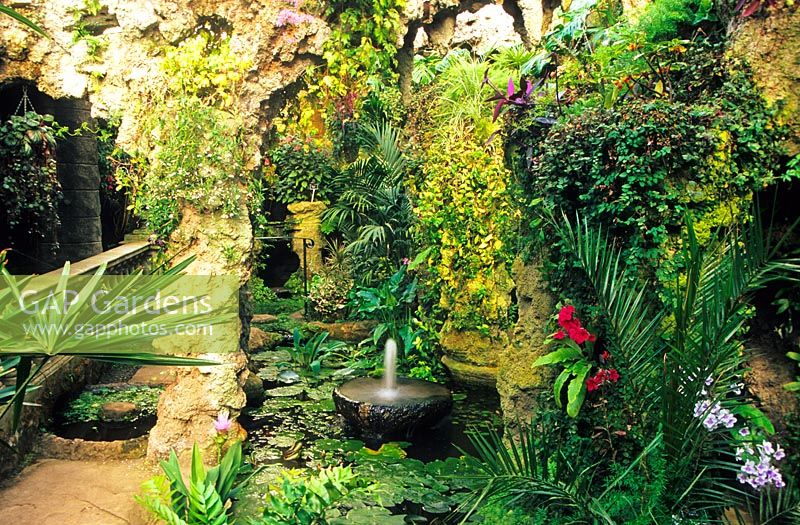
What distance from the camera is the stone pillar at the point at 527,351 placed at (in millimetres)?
4711

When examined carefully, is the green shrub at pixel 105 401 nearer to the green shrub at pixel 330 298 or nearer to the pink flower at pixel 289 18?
the green shrub at pixel 330 298

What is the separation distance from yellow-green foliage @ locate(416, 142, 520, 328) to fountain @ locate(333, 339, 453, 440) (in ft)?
4.80

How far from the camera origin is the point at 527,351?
482 centimetres

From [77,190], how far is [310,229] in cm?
460

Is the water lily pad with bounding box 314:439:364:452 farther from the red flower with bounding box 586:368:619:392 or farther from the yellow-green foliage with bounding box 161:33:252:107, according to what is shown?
the yellow-green foliage with bounding box 161:33:252:107

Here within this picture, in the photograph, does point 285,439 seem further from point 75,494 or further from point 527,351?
point 527,351

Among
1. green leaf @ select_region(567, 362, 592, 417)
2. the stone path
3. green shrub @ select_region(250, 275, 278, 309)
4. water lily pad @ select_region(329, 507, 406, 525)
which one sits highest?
green shrub @ select_region(250, 275, 278, 309)

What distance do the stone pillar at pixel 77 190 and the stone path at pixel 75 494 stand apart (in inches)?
178

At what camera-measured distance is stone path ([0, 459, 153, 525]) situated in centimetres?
414

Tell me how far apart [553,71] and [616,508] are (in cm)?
363

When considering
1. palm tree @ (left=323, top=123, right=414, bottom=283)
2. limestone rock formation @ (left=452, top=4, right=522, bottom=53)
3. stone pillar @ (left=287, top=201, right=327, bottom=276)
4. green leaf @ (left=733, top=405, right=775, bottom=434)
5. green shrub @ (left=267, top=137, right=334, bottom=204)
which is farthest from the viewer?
stone pillar @ (left=287, top=201, right=327, bottom=276)

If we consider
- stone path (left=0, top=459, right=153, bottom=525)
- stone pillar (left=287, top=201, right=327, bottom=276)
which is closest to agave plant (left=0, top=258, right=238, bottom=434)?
stone path (left=0, top=459, right=153, bottom=525)

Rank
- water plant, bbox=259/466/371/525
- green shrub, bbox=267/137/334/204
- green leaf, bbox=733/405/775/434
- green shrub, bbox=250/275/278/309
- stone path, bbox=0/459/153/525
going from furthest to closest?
green shrub, bbox=267/137/334/204 < green shrub, bbox=250/275/278/309 < stone path, bbox=0/459/153/525 < green leaf, bbox=733/405/775/434 < water plant, bbox=259/466/371/525

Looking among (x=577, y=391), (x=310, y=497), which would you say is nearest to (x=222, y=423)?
(x=310, y=497)
